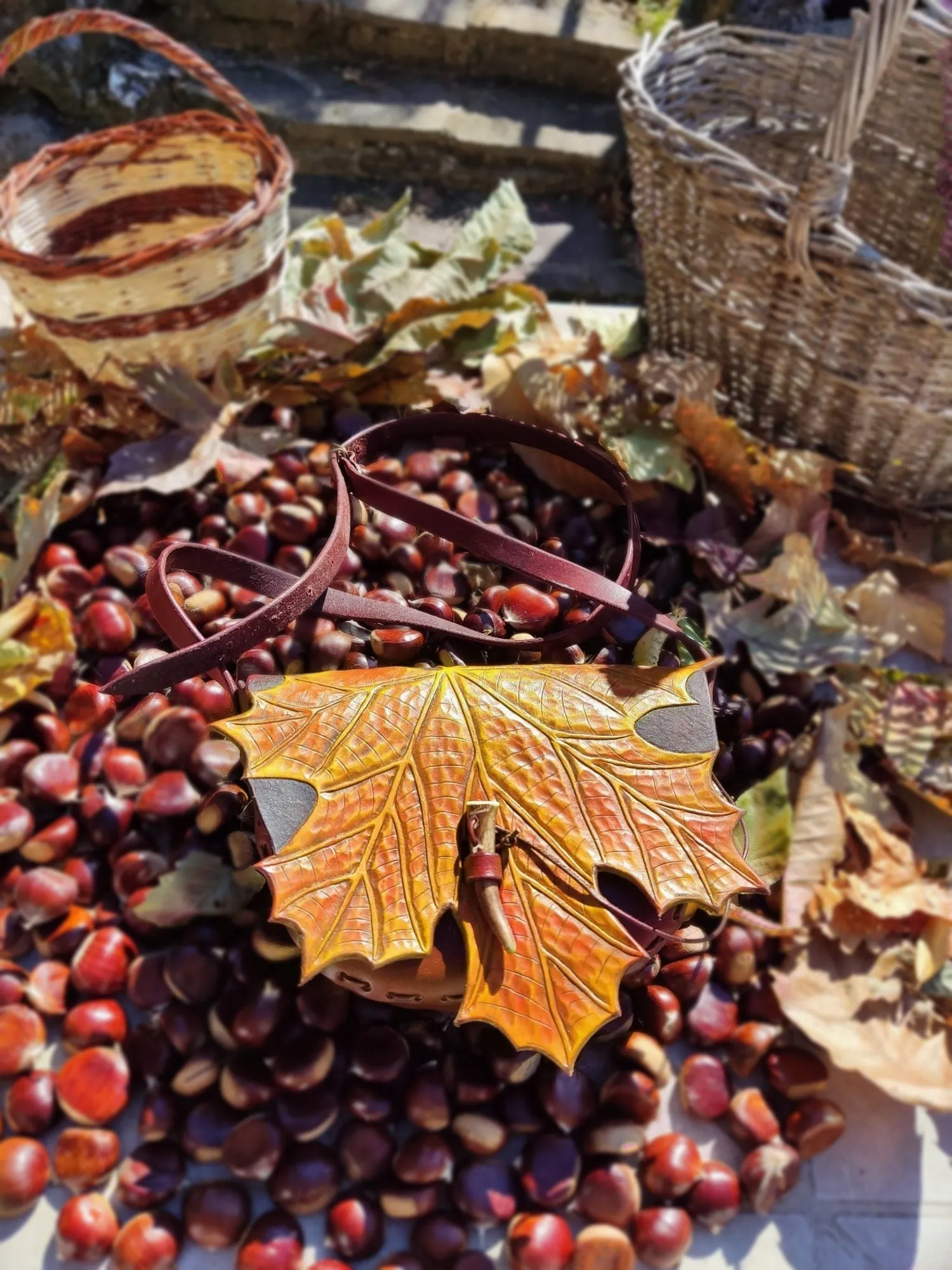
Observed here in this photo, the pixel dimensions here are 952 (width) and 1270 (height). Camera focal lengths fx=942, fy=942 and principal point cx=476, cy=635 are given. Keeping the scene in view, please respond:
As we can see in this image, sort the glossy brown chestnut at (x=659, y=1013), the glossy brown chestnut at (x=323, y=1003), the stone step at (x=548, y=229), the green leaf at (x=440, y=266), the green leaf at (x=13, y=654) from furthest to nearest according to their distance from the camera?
the stone step at (x=548, y=229) → the green leaf at (x=440, y=266) → the green leaf at (x=13, y=654) → the glossy brown chestnut at (x=323, y=1003) → the glossy brown chestnut at (x=659, y=1013)

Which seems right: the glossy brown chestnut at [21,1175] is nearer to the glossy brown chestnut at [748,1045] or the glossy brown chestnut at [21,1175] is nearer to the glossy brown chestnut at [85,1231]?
the glossy brown chestnut at [85,1231]

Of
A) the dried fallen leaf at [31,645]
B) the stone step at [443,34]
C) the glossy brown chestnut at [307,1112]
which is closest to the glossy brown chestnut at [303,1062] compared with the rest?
the glossy brown chestnut at [307,1112]

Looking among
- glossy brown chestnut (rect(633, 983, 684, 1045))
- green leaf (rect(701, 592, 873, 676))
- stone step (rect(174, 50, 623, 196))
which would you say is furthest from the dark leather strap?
stone step (rect(174, 50, 623, 196))

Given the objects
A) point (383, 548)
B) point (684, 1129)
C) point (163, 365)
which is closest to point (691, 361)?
point (163, 365)

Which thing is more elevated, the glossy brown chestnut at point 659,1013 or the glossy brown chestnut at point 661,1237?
the glossy brown chestnut at point 659,1013

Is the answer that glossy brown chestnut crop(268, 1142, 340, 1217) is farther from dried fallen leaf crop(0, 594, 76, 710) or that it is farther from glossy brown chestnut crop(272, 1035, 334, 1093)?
dried fallen leaf crop(0, 594, 76, 710)

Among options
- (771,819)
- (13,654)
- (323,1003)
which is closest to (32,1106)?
(323,1003)

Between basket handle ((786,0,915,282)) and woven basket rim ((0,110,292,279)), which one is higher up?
basket handle ((786,0,915,282))
